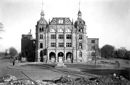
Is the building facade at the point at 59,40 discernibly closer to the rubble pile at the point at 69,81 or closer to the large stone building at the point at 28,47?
the large stone building at the point at 28,47

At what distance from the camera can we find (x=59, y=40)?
33688mm

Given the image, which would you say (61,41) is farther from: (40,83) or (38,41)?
(40,83)

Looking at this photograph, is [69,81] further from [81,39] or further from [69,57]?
[81,39]

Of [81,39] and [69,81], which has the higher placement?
[81,39]

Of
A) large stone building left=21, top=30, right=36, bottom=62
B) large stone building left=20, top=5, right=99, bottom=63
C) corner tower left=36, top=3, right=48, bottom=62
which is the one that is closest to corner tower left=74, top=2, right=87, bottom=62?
large stone building left=20, top=5, right=99, bottom=63

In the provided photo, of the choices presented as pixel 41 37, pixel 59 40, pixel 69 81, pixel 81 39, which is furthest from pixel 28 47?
pixel 69 81

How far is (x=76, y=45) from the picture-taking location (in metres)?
33.9

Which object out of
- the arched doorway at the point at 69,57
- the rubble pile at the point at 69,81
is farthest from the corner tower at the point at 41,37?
the rubble pile at the point at 69,81

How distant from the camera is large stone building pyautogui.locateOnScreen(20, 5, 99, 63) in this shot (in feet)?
109

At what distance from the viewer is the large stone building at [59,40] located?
3316 centimetres

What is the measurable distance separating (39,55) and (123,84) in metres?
25.0

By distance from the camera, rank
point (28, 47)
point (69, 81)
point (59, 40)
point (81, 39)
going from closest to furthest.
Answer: point (69, 81) → point (59, 40) → point (81, 39) → point (28, 47)

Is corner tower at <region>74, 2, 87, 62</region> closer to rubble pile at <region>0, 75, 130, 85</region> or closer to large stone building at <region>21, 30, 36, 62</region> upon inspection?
large stone building at <region>21, 30, 36, 62</region>

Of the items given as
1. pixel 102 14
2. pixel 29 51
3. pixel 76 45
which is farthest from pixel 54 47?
pixel 102 14
